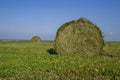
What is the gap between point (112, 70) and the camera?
11414 mm

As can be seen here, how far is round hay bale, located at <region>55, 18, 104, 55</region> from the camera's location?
2017cm

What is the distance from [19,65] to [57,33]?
8.09 metres

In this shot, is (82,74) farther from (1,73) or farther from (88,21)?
(88,21)

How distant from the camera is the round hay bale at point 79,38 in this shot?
2017 cm

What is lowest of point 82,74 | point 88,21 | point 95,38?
point 82,74

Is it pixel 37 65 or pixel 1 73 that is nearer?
pixel 1 73

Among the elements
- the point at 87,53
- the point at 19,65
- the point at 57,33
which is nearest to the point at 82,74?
the point at 19,65

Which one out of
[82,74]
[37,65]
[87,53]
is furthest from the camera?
[87,53]

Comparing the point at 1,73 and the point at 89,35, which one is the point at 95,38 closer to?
the point at 89,35

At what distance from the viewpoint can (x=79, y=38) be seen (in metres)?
20.8

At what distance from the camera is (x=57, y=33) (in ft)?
69.6

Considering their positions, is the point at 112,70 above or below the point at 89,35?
below

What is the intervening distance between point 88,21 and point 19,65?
8.75 meters

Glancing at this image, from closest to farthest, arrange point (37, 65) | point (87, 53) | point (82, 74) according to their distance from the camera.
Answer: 1. point (82, 74)
2. point (37, 65)
3. point (87, 53)
